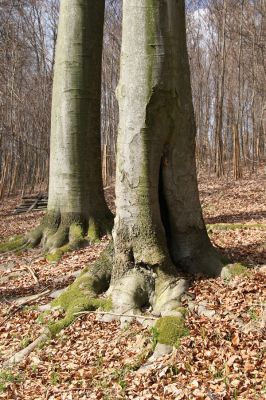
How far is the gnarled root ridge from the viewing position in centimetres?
778

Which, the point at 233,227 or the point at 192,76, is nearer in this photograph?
the point at 233,227

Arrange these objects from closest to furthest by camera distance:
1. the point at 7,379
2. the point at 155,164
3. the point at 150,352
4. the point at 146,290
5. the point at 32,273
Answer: the point at 150,352
the point at 7,379
the point at 146,290
the point at 155,164
the point at 32,273

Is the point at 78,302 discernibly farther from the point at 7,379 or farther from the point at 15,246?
the point at 15,246

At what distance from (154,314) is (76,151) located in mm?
4350

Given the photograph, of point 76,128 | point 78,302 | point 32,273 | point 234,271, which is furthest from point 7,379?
point 76,128

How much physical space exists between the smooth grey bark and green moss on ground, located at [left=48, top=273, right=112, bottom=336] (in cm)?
282

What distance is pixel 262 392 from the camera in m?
2.92

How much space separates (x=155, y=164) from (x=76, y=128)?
3593mm

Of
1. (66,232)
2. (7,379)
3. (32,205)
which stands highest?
(32,205)

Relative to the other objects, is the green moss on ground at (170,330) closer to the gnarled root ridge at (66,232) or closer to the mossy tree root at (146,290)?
the mossy tree root at (146,290)

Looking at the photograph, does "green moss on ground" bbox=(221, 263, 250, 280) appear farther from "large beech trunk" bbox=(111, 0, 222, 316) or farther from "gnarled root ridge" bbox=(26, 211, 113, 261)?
"gnarled root ridge" bbox=(26, 211, 113, 261)

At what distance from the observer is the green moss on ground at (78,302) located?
14.9 ft

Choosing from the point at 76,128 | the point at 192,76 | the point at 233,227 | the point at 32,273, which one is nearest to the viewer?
the point at 32,273

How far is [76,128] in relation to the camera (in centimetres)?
789
